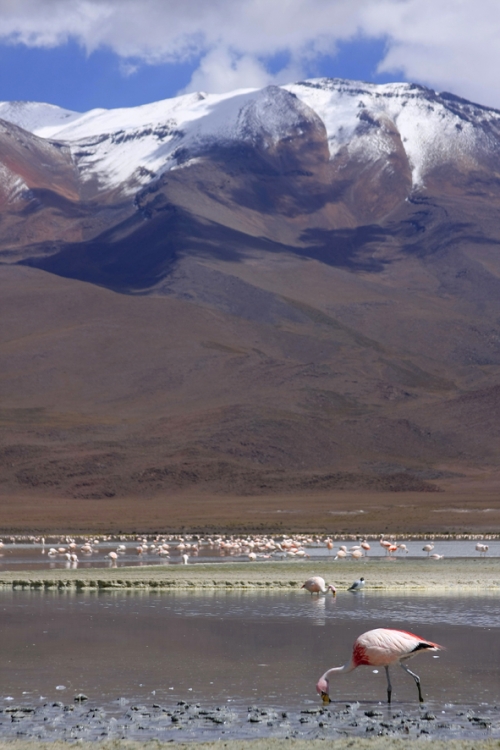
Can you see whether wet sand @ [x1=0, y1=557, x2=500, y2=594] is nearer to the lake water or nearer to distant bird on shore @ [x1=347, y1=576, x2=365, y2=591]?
distant bird on shore @ [x1=347, y1=576, x2=365, y2=591]

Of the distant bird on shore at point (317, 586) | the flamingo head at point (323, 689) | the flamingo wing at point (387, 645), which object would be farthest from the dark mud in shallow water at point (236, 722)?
the distant bird on shore at point (317, 586)

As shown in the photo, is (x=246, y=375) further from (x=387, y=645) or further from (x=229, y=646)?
(x=387, y=645)

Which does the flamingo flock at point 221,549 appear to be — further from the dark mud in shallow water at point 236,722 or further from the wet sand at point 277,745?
the wet sand at point 277,745

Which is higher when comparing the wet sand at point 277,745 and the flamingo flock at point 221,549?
the flamingo flock at point 221,549

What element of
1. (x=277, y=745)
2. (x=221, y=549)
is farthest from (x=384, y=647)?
(x=221, y=549)

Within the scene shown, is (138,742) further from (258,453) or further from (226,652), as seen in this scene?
(258,453)

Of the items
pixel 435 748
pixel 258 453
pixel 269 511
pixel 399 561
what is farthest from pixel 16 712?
pixel 258 453
